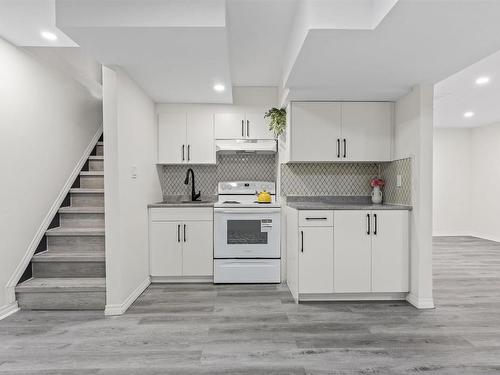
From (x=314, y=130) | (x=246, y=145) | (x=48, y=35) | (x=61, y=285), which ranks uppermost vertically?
(x=48, y=35)

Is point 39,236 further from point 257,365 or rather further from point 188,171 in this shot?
point 257,365

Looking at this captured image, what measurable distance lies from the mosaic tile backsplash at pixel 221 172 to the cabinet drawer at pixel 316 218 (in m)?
1.24

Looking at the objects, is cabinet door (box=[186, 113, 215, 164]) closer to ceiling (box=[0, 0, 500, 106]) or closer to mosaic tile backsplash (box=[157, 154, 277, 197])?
mosaic tile backsplash (box=[157, 154, 277, 197])

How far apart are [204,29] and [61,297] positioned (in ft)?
8.22

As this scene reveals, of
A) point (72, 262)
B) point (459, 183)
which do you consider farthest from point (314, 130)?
point (459, 183)

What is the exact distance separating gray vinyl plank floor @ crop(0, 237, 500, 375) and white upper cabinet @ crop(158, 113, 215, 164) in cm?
155

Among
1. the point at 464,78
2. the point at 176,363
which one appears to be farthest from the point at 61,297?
the point at 464,78

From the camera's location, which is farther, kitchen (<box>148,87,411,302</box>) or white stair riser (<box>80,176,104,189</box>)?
white stair riser (<box>80,176,104,189</box>)

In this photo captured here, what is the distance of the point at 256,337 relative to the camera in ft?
7.30

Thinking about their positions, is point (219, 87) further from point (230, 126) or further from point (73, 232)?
point (73, 232)

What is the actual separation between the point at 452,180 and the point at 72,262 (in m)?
6.89

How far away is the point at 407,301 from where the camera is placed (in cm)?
291

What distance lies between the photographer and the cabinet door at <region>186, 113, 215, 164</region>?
3.75m

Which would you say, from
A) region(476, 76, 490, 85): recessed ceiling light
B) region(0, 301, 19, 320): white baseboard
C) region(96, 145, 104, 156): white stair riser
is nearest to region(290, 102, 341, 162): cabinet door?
region(476, 76, 490, 85): recessed ceiling light
